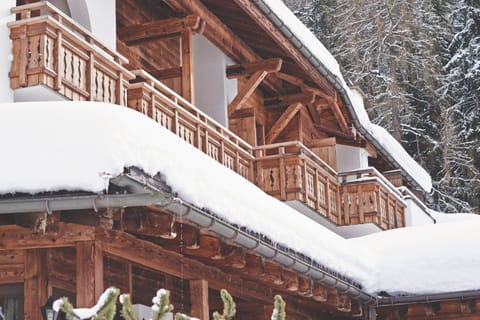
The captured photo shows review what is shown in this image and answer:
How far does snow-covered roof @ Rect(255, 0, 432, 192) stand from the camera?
46.4 feet

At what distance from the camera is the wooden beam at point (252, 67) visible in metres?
15.2

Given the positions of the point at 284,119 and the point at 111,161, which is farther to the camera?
the point at 284,119

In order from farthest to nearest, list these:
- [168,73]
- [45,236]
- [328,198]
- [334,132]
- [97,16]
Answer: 1. [334,132]
2. [328,198]
3. [168,73]
4. [97,16]
5. [45,236]

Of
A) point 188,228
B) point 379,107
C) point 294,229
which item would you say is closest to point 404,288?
point 294,229

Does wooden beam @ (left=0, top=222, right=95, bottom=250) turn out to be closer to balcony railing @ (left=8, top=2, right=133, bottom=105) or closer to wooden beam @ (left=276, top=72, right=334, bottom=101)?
balcony railing @ (left=8, top=2, right=133, bottom=105)

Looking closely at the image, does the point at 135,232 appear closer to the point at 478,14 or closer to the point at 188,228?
the point at 188,228

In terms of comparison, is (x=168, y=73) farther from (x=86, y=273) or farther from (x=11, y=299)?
(x=86, y=273)

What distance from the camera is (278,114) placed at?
19266 millimetres

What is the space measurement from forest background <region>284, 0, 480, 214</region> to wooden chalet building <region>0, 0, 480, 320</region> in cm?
1177

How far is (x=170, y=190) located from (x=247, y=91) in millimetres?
7518

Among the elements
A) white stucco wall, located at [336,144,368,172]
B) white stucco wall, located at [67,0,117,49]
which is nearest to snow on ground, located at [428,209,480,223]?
white stucco wall, located at [336,144,368,172]

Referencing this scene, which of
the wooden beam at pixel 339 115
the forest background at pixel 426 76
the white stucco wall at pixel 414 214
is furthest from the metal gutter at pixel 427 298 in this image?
the forest background at pixel 426 76

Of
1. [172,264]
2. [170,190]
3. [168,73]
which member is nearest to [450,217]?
[168,73]

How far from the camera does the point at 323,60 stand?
52.2ft
